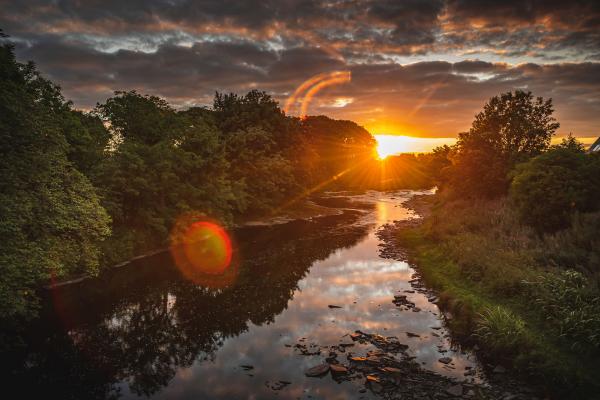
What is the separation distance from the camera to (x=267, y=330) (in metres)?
19.6

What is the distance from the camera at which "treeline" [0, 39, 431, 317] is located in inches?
632

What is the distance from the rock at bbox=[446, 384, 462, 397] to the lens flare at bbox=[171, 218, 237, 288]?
17228mm

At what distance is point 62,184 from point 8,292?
20.9 ft

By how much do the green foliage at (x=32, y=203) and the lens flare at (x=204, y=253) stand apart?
10006 millimetres

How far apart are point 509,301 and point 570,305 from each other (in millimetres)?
2987

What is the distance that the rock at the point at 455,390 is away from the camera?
13.1 meters

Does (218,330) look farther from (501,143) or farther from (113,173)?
(501,143)

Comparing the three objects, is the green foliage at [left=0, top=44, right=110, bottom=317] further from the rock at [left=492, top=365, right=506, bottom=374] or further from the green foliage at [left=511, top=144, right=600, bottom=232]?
the green foliage at [left=511, top=144, right=600, bottom=232]

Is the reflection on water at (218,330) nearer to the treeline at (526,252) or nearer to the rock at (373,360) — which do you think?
the rock at (373,360)

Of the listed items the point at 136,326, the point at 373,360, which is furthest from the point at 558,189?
the point at 136,326

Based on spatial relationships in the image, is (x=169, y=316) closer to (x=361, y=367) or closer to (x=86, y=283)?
(x=86, y=283)

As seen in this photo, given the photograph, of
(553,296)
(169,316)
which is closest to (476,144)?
(553,296)

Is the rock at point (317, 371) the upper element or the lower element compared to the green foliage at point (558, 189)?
lower

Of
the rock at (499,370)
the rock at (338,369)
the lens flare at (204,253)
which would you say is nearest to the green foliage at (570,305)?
the rock at (499,370)
